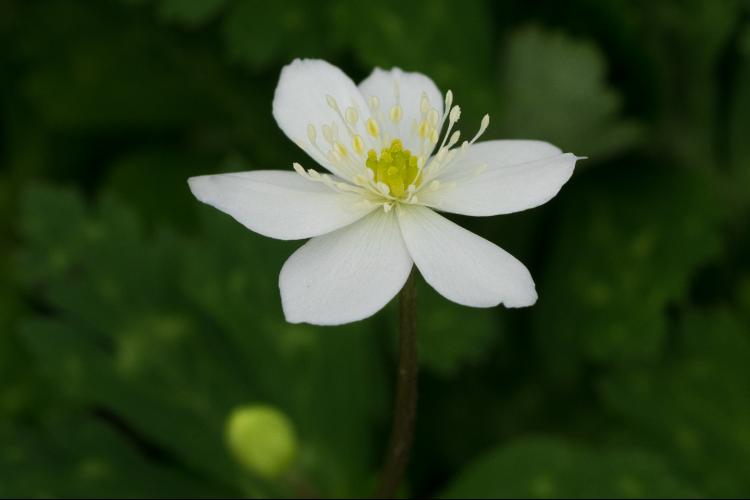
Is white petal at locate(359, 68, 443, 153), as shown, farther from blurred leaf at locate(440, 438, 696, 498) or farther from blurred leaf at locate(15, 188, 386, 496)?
blurred leaf at locate(440, 438, 696, 498)

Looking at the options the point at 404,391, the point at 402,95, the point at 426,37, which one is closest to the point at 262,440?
the point at 404,391

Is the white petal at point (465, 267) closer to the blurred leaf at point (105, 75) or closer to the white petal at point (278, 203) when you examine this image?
the white petal at point (278, 203)

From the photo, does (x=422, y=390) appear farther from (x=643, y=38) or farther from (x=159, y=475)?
(x=643, y=38)

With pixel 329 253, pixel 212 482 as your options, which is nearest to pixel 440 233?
pixel 329 253

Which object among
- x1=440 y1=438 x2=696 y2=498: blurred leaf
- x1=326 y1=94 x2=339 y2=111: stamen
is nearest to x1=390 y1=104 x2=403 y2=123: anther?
x1=326 y1=94 x2=339 y2=111: stamen

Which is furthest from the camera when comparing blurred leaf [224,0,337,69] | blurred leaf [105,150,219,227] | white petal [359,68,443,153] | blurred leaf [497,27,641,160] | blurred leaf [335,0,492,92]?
blurred leaf [105,150,219,227]

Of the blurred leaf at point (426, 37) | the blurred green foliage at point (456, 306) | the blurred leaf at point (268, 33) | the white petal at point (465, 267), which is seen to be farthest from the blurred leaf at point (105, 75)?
the white petal at point (465, 267)
